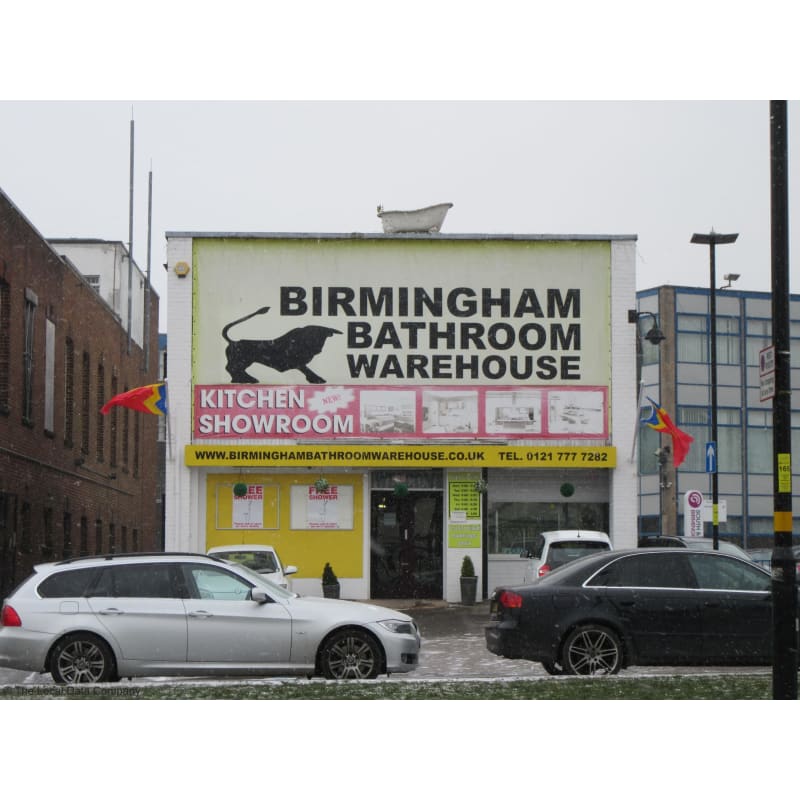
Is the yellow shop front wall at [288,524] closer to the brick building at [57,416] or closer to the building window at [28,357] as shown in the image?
the brick building at [57,416]

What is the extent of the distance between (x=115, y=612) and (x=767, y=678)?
7378mm

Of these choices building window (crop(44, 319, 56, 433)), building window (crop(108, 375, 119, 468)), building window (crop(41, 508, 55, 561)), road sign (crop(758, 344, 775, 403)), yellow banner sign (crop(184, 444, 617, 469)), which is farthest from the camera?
building window (crop(108, 375, 119, 468))

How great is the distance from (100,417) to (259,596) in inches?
1080

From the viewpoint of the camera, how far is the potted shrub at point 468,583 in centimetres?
3034

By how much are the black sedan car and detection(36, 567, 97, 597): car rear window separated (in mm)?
4782

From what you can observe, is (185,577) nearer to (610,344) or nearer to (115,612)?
(115,612)

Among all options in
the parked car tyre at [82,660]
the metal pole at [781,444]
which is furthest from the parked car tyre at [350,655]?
the metal pole at [781,444]

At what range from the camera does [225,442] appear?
30.4 metres

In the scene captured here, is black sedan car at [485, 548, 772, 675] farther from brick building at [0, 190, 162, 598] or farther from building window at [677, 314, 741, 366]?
building window at [677, 314, 741, 366]

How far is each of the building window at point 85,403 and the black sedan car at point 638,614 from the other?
24866mm

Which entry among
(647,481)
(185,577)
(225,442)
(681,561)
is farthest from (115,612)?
(647,481)

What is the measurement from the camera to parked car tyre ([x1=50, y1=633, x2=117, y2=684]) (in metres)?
14.8

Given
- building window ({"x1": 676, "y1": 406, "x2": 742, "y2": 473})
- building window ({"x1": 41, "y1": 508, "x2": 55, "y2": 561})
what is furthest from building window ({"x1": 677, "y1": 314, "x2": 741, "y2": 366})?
building window ({"x1": 41, "y1": 508, "x2": 55, "y2": 561})

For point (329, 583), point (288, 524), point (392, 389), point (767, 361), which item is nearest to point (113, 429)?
point (288, 524)
